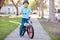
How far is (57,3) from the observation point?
8562 cm

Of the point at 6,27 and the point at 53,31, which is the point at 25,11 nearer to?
the point at 53,31

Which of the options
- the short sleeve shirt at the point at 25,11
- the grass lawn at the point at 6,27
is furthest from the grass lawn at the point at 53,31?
the grass lawn at the point at 6,27

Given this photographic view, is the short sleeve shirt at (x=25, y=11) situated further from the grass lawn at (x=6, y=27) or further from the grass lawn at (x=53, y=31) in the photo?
the grass lawn at (x=53, y=31)

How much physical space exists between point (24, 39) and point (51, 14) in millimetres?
15230

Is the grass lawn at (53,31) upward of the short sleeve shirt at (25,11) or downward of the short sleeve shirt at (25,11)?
downward

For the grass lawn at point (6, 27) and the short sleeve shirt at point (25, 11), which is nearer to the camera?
the short sleeve shirt at point (25, 11)

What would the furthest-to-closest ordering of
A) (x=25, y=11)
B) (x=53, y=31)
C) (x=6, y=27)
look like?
(x=6, y=27)
(x=53, y=31)
(x=25, y=11)

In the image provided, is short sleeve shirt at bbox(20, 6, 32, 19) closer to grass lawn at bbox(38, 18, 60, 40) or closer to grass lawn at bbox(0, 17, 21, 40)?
grass lawn at bbox(0, 17, 21, 40)

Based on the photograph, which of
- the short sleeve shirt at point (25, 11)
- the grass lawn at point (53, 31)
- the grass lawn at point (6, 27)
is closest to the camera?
the short sleeve shirt at point (25, 11)

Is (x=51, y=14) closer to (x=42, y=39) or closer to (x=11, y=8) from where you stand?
(x=42, y=39)

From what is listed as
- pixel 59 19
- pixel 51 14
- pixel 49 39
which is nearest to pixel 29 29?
pixel 49 39

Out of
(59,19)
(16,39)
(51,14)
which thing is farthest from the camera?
(59,19)

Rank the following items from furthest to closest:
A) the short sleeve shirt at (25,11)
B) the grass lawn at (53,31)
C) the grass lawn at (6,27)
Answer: the grass lawn at (6,27) → the grass lawn at (53,31) → the short sleeve shirt at (25,11)

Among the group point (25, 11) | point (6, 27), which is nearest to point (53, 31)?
point (25, 11)
